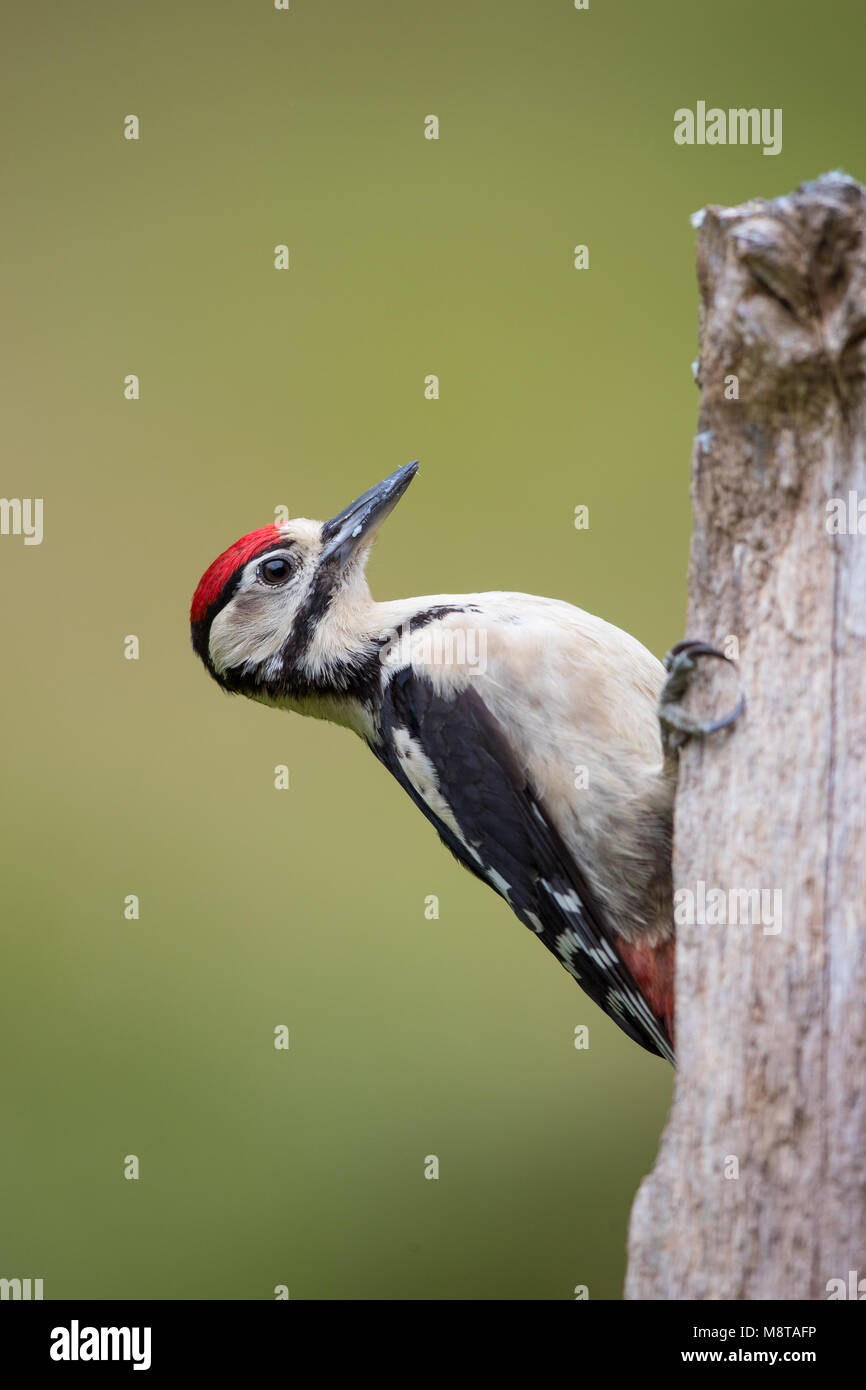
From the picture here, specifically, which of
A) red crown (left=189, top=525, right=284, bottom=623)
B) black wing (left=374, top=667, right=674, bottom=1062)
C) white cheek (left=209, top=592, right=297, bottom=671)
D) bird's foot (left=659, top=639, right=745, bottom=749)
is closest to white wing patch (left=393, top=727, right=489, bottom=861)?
black wing (left=374, top=667, right=674, bottom=1062)

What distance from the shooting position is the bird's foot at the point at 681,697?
1.41 meters

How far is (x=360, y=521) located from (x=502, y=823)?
0.62 m

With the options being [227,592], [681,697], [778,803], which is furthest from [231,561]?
[778,803]

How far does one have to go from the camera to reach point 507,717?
6.40 feet

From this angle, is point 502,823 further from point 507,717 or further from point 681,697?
point 681,697

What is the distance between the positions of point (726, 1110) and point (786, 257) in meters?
0.89

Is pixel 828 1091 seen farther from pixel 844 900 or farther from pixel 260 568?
pixel 260 568

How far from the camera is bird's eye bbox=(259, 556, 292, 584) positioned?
2.17 meters

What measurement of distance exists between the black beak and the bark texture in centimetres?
88

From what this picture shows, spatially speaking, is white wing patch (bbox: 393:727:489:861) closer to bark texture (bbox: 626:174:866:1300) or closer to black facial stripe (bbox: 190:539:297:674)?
black facial stripe (bbox: 190:539:297:674)

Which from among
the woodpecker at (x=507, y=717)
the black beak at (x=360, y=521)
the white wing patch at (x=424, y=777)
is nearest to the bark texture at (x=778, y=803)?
the woodpecker at (x=507, y=717)

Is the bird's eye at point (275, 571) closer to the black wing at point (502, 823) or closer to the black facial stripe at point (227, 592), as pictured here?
the black facial stripe at point (227, 592)
